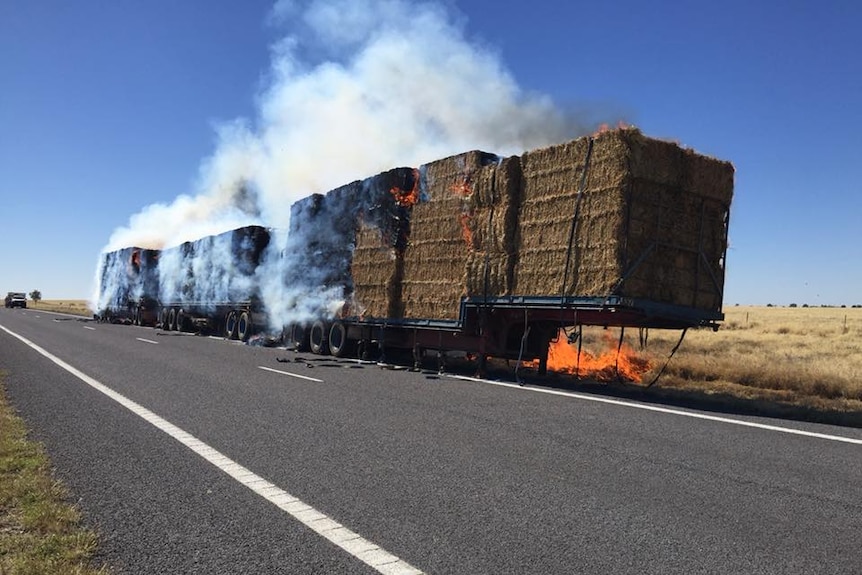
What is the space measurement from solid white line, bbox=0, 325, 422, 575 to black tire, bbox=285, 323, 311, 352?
11.4 m

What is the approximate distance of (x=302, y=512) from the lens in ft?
13.9

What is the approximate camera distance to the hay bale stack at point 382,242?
14.9 metres

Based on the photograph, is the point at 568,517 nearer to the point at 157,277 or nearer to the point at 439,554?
the point at 439,554

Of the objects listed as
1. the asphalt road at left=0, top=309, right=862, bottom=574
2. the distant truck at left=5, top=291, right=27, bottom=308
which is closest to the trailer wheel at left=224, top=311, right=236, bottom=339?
the asphalt road at left=0, top=309, right=862, bottom=574

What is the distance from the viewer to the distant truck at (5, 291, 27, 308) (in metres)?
71.5

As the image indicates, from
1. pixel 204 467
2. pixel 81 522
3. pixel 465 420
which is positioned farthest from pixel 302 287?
pixel 81 522

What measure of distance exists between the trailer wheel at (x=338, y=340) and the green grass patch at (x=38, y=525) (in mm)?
11489

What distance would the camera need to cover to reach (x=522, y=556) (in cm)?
354

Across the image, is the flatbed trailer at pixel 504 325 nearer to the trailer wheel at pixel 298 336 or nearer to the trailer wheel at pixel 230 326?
the trailer wheel at pixel 298 336

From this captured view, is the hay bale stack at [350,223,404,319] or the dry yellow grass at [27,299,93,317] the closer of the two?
the hay bale stack at [350,223,404,319]

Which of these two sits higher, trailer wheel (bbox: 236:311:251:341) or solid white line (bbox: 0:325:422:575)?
trailer wheel (bbox: 236:311:251:341)

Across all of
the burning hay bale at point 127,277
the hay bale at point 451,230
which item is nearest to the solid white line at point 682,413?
the hay bale at point 451,230

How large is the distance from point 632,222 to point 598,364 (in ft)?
16.3

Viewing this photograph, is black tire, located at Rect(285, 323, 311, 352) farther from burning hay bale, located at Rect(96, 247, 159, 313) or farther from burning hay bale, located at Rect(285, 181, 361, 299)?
burning hay bale, located at Rect(96, 247, 159, 313)
